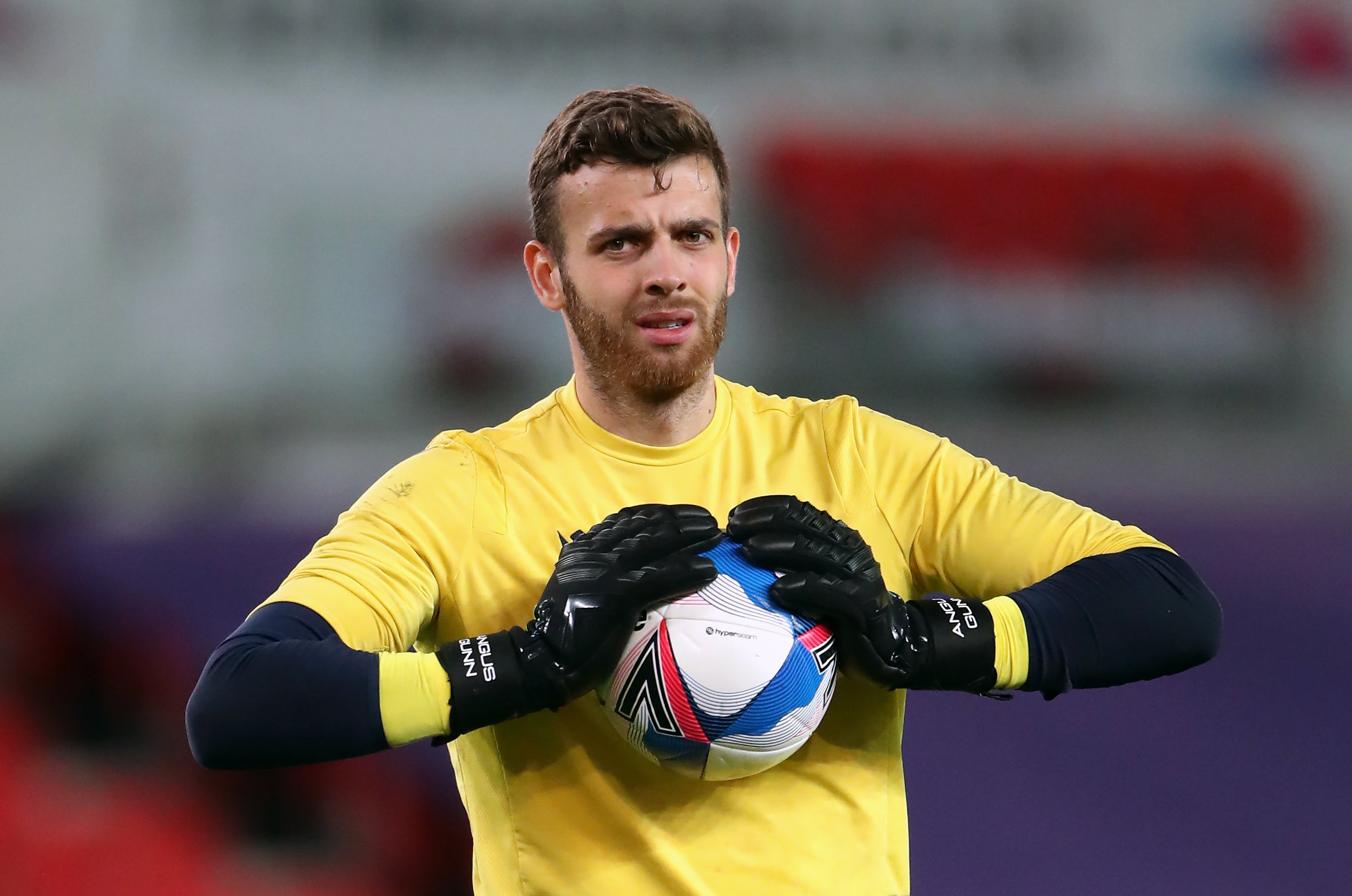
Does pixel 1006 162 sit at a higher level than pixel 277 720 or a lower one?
higher

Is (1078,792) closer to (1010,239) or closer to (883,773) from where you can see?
(883,773)

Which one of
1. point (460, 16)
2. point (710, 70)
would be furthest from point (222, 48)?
point (710, 70)

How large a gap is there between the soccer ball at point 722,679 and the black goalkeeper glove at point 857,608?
0.04m

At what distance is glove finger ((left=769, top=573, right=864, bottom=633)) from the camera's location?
1765 millimetres

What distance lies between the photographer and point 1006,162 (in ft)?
15.6

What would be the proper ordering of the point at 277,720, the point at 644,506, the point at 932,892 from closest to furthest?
the point at 277,720 → the point at 644,506 → the point at 932,892

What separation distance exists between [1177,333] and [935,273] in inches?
33.9

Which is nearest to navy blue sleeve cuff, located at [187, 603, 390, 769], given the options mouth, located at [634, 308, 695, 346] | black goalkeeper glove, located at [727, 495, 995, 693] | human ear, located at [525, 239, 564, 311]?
black goalkeeper glove, located at [727, 495, 995, 693]

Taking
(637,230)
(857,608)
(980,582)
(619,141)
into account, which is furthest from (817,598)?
(619,141)

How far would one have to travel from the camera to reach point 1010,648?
188 centimetres

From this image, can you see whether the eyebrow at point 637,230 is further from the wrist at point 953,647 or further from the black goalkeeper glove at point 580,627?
the wrist at point 953,647

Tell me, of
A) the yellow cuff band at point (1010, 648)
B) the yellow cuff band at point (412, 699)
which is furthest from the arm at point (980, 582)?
the yellow cuff band at point (412, 699)

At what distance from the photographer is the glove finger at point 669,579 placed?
5.65ft

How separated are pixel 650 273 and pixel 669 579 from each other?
0.52 m
